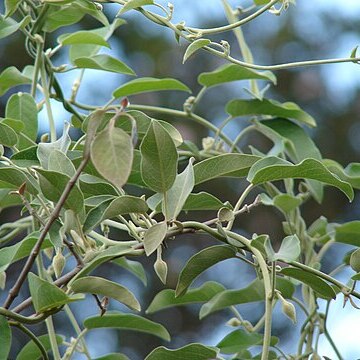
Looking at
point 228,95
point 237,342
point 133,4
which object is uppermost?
point 133,4

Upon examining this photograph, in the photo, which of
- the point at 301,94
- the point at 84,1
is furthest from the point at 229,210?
the point at 301,94

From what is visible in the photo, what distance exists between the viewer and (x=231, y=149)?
3.10ft

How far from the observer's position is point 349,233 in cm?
79

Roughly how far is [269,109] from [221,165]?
31 cm

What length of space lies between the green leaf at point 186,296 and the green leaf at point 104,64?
22 centimetres

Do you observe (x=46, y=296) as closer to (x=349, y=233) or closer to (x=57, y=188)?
(x=57, y=188)

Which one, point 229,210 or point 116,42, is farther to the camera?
point 116,42

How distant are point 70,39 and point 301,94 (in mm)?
3573

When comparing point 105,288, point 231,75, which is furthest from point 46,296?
point 231,75

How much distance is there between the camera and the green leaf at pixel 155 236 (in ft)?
1.77

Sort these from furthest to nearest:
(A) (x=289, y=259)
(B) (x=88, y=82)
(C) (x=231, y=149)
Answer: (B) (x=88, y=82) → (C) (x=231, y=149) → (A) (x=289, y=259)

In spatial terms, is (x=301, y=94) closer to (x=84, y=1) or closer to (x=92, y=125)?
(x=84, y=1)

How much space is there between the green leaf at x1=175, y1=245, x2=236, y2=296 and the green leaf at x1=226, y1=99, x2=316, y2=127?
0.34 meters

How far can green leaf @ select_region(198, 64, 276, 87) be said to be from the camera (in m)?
0.88
